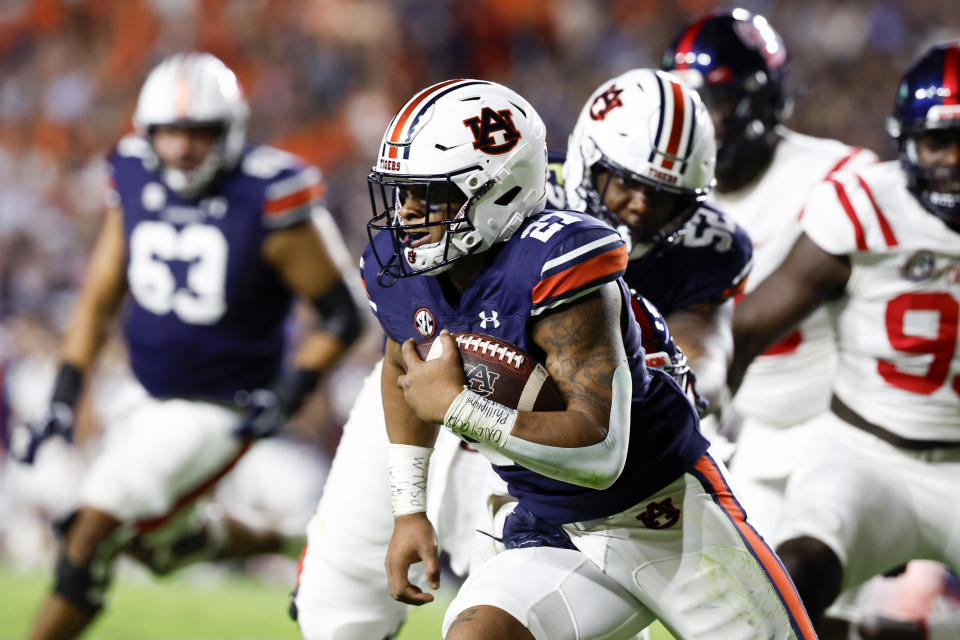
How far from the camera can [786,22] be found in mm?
8531

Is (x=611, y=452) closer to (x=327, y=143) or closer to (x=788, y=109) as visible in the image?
(x=788, y=109)

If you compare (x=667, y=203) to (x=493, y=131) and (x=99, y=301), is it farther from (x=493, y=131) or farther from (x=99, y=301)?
(x=99, y=301)

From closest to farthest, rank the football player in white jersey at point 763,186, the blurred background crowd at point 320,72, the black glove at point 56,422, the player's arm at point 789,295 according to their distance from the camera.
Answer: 1. the player's arm at point 789,295
2. the football player in white jersey at point 763,186
3. the black glove at point 56,422
4. the blurred background crowd at point 320,72

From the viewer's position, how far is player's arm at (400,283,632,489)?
208cm

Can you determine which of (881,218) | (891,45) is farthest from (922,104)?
(891,45)

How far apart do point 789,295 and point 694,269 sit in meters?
0.57

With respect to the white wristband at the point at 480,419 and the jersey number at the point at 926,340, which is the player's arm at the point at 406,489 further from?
the jersey number at the point at 926,340

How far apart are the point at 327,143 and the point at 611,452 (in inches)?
294

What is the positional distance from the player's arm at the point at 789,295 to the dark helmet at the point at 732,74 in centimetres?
79

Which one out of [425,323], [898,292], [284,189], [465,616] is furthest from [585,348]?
[284,189]

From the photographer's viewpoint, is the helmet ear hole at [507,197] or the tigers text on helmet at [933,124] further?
the tigers text on helmet at [933,124]

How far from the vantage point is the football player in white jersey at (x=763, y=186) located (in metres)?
4.05

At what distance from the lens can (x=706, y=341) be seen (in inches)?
117

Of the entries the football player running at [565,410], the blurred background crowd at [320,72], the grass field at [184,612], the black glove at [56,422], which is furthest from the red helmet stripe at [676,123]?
the blurred background crowd at [320,72]
